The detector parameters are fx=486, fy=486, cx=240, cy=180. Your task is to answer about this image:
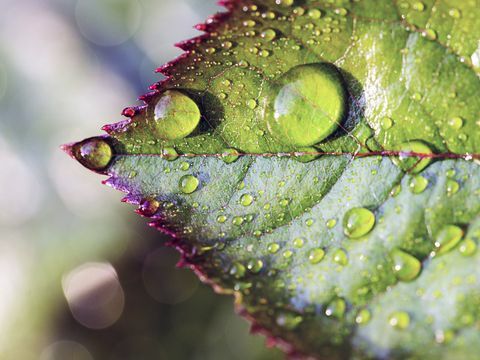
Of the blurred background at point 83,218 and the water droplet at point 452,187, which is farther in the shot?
the blurred background at point 83,218

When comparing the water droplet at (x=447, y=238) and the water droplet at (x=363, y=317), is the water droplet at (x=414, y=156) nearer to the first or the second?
the water droplet at (x=447, y=238)

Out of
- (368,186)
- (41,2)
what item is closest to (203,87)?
(368,186)

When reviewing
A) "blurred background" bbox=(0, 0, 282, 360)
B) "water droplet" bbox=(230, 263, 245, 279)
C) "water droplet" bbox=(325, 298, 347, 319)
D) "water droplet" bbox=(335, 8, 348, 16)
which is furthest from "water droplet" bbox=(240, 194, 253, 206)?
"blurred background" bbox=(0, 0, 282, 360)

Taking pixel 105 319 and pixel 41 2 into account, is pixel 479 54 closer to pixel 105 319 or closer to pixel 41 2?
pixel 105 319

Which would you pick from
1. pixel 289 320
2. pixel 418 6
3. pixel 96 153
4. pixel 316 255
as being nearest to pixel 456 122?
pixel 418 6

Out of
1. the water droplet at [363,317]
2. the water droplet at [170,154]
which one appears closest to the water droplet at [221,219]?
the water droplet at [170,154]

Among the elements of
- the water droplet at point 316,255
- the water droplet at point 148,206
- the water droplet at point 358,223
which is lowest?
the water droplet at point 148,206
